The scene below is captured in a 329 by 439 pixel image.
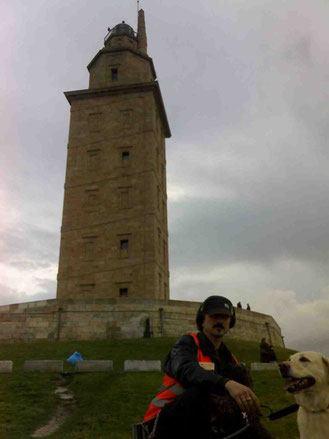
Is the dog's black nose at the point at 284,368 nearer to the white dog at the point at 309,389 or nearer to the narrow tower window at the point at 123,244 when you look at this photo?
the white dog at the point at 309,389

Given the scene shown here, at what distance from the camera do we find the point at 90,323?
25.0 meters

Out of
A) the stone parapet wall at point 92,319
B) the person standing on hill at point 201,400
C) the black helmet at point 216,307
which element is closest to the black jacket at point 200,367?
the person standing on hill at point 201,400

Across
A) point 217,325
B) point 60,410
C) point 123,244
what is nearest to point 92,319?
point 123,244

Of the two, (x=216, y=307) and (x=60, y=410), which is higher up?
(x=216, y=307)

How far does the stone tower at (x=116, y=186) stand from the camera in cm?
3094

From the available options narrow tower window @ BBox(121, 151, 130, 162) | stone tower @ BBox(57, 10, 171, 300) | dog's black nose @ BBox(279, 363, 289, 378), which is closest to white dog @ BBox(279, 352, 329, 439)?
dog's black nose @ BBox(279, 363, 289, 378)

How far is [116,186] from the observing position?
110 feet

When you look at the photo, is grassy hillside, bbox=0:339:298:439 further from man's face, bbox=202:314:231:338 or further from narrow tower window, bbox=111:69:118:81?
narrow tower window, bbox=111:69:118:81

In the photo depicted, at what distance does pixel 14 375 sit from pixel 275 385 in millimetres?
8197

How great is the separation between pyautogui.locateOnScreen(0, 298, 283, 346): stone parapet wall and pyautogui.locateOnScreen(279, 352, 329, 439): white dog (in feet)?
71.1

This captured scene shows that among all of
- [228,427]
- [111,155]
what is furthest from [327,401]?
[111,155]

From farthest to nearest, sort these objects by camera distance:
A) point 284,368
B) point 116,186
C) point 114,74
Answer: point 114,74 < point 116,186 < point 284,368

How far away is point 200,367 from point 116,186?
102ft

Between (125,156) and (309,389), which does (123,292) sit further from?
(309,389)
